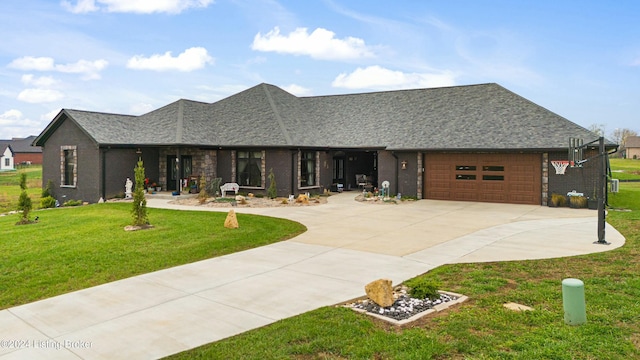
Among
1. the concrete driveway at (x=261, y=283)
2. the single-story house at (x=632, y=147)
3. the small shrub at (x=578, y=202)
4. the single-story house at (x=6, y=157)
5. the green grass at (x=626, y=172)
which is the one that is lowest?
the concrete driveway at (x=261, y=283)

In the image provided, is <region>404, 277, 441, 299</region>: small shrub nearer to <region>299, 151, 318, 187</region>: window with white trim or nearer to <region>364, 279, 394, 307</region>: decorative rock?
<region>364, 279, 394, 307</region>: decorative rock

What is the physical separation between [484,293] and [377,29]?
16.8 metres

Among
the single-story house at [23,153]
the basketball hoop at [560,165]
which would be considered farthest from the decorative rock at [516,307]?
the single-story house at [23,153]

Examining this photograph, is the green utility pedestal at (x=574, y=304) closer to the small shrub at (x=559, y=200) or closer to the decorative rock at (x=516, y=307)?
the decorative rock at (x=516, y=307)

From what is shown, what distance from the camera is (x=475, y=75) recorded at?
31359 millimetres

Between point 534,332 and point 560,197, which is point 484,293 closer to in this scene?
point 534,332

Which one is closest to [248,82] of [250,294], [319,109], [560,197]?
[319,109]

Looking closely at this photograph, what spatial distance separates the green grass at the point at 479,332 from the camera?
4.84 meters

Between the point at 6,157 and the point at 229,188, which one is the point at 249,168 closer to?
the point at 229,188

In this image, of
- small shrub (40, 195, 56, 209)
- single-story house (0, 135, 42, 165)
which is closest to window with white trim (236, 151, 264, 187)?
small shrub (40, 195, 56, 209)

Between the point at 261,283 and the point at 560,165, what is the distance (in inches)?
672

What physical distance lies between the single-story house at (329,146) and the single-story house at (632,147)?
80277mm

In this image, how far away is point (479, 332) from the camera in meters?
5.42

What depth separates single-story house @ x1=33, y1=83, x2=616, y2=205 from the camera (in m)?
20.6
